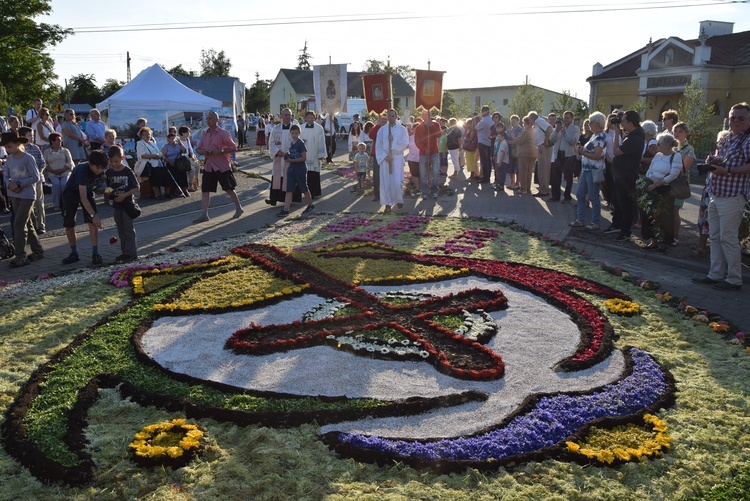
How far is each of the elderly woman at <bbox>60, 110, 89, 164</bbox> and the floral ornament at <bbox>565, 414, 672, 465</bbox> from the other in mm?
14609

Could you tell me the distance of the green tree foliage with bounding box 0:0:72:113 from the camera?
44219 mm

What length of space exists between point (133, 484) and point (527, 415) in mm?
2614

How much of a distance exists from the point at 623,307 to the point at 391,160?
727 cm

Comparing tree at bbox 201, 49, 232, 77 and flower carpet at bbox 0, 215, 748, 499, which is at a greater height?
tree at bbox 201, 49, 232, 77

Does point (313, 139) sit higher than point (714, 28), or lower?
lower

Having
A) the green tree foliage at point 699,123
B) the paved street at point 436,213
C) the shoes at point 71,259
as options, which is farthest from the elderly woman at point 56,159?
the green tree foliage at point 699,123

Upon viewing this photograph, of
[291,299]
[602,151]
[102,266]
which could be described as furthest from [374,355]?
[602,151]

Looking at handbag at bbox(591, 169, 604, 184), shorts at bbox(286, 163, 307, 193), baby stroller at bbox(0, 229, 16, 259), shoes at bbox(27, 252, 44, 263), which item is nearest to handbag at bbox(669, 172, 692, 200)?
handbag at bbox(591, 169, 604, 184)

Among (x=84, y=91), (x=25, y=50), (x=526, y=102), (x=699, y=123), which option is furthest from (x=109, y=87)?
(x=699, y=123)

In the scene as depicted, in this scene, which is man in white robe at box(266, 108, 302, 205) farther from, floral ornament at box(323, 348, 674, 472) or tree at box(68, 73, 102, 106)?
tree at box(68, 73, 102, 106)

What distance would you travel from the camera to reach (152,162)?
52.5ft

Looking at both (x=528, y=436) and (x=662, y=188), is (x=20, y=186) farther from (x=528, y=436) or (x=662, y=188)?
(x=662, y=188)

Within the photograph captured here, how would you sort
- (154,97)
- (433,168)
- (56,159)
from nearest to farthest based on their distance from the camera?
(56,159)
(433,168)
(154,97)

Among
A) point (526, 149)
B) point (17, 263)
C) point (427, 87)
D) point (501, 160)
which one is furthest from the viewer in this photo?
point (427, 87)
